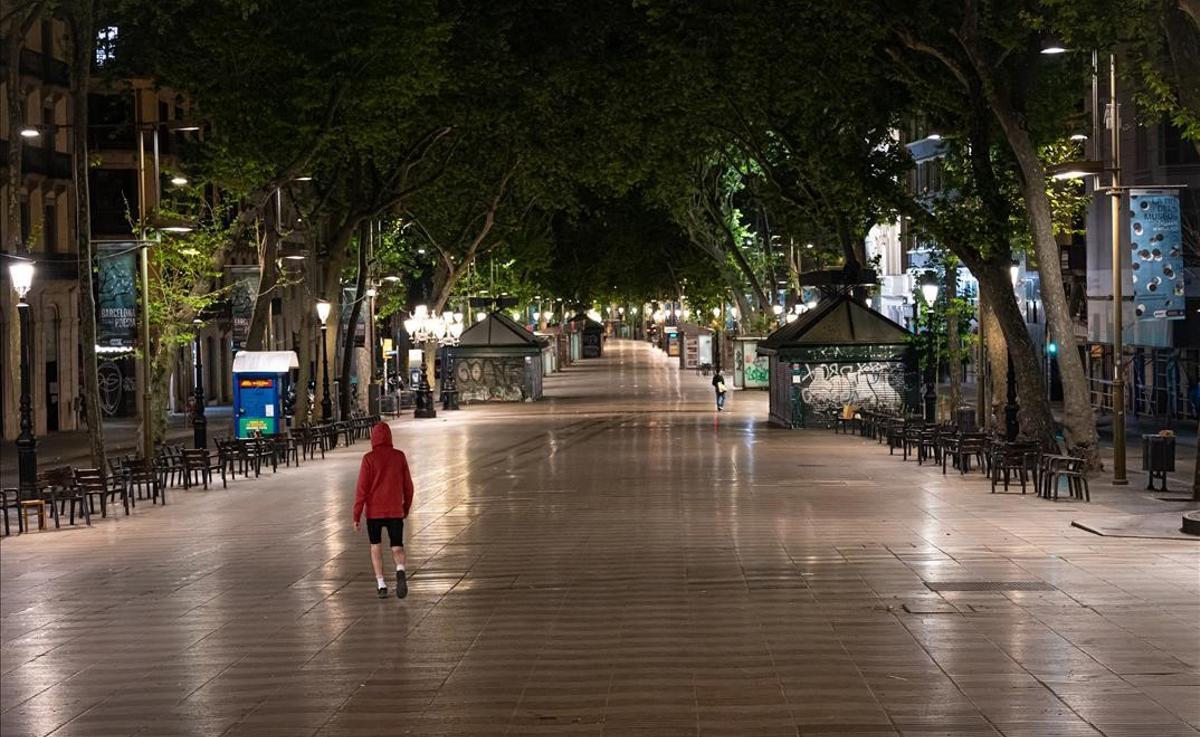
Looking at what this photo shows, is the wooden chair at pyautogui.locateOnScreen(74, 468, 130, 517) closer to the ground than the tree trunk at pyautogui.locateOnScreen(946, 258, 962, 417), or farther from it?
closer to the ground

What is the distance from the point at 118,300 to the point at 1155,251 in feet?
75.4

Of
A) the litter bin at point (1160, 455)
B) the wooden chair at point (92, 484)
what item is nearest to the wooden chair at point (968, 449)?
the litter bin at point (1160, 455)

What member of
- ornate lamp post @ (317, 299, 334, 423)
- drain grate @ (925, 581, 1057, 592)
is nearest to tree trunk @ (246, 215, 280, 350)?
ornate lamp post @ (317, 299, 334, 423)

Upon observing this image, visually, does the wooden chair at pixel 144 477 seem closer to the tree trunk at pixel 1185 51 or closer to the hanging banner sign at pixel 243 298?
the tree trunk at pixel 1185 51

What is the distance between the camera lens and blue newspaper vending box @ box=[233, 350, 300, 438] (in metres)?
46.5

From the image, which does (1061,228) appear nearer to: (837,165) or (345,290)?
(837,165)

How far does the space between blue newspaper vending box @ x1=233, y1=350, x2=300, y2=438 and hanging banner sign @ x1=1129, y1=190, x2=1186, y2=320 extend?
2242 centimetres

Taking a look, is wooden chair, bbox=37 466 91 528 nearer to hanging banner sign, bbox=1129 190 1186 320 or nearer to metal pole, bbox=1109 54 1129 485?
metal pole, bbox=1109 54 1129 485

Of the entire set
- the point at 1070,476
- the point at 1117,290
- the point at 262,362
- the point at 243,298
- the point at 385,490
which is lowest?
the point at 1070,476

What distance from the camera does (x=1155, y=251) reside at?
110 ft

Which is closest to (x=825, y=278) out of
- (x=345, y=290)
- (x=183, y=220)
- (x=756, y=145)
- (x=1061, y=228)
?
(x=756, y=145)

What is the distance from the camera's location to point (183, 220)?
3644 cm

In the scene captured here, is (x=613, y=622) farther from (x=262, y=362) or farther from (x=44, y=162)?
(x=44, y=162)

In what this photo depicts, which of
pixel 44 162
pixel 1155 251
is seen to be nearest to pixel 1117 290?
pixel 1155 251
